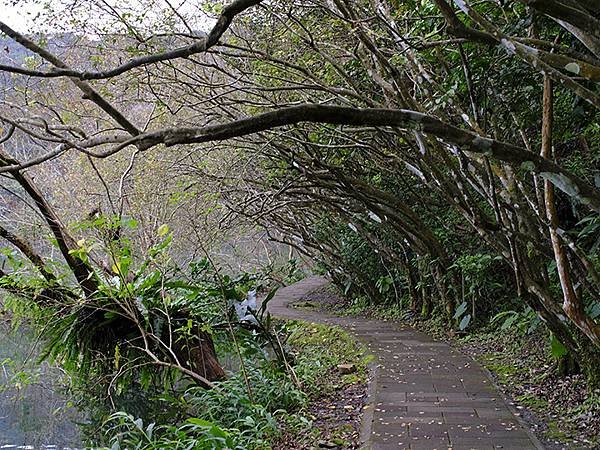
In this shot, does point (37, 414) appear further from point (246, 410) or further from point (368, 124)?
point (368, 124)

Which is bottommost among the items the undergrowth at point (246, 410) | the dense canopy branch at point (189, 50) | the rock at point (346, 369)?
the rock at point (346, 369)

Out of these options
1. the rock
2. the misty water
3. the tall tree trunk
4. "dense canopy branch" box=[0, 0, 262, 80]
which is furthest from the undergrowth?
"dense canopy branch" box=[0, 0, 262, 80]

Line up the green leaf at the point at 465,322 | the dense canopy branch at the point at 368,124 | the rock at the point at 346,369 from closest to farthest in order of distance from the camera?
the dense canopy branch at the point at 368,124 < the rock at the point at 346,369 < the green leaf at the point at 465,322

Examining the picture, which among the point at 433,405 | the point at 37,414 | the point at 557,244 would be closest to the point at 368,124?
the point at 557,244

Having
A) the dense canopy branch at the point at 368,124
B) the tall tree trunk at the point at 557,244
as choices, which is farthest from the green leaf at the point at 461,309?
the dense canopy branch at the point at 368,124

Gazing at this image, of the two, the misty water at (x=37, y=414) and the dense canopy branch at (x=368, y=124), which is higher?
the dense canopy branch at (x=368, y=124)

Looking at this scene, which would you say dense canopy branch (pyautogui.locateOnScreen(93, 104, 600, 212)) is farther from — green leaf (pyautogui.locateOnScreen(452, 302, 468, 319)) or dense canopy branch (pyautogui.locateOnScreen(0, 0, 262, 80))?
green leaf (pyautogui.locateOnScreen(452, 302, 468, 319))

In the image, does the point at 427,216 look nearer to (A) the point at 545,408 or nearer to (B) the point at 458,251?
(B) the point at 458,251

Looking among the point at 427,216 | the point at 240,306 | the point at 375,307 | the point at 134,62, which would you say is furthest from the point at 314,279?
the point at 134,62

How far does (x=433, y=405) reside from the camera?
5.12 meters

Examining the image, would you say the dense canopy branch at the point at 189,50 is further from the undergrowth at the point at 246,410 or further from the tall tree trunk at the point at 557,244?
the undergrowth at the point at 246,410

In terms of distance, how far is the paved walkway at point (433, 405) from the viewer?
13.8 feet

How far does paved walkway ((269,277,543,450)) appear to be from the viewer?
166 inches

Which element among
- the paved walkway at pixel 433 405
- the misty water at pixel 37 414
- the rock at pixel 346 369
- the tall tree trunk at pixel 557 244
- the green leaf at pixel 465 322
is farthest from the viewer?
the green leaf at pixel 465 322
